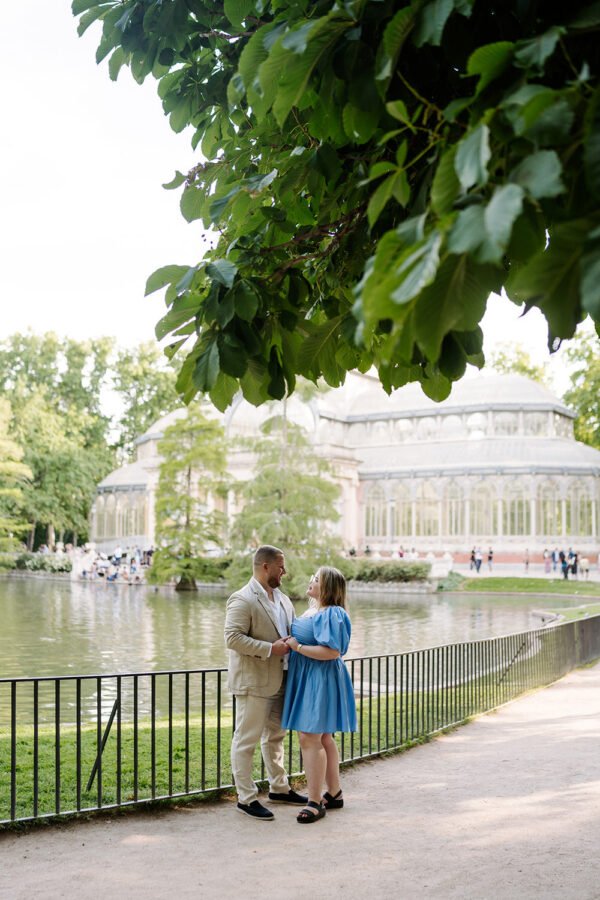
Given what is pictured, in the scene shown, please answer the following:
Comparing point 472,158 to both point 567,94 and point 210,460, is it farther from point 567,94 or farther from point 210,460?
point 210,460

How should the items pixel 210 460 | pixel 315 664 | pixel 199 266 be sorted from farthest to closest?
pixel 210 460 < pixel 315 664 < pixel 199 266

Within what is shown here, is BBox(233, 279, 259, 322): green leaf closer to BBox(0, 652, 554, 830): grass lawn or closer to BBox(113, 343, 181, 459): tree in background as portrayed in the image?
BBox(0, 652, 554, 830): grass lawn

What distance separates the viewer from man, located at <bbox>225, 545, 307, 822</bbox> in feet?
19.7

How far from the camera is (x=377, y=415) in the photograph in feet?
201

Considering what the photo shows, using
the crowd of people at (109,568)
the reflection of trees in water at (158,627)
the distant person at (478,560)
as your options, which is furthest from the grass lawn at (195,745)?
the crowd of people at (109,568)

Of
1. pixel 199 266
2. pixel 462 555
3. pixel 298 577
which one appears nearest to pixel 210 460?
pixel 298 577

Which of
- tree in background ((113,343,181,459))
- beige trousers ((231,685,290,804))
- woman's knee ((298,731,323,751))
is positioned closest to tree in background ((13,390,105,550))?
tree in background ((113,343,181,459))

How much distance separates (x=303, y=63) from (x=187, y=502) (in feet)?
123

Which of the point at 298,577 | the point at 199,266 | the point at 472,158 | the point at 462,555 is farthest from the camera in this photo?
the point at 462,555

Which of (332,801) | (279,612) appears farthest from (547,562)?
(279,612)

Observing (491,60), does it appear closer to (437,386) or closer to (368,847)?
(437,386)

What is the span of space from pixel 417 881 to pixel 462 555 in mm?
47447

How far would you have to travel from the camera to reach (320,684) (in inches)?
237

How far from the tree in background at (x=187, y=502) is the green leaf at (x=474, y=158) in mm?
36744
